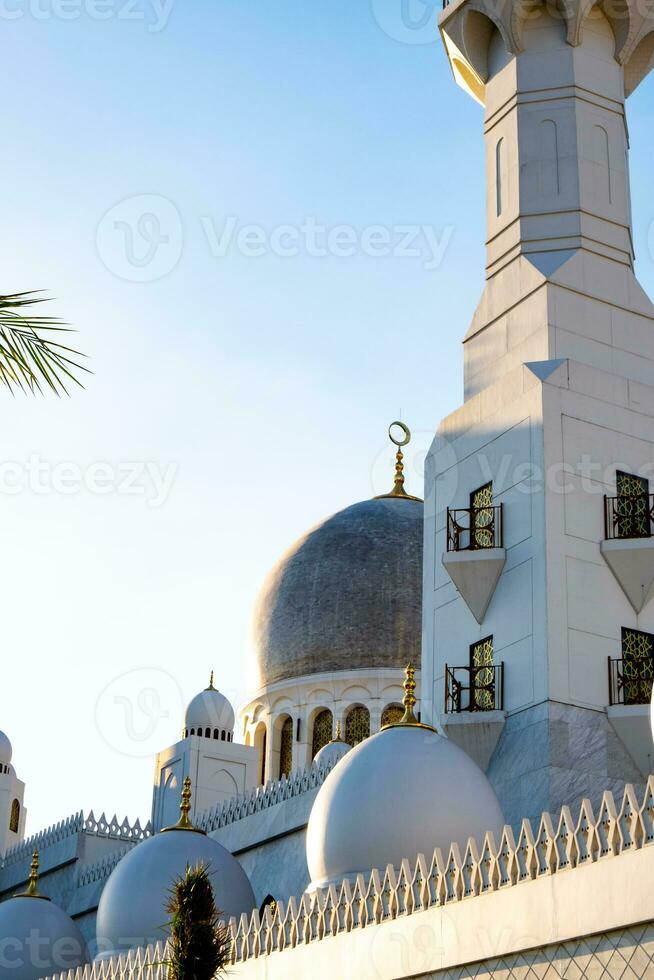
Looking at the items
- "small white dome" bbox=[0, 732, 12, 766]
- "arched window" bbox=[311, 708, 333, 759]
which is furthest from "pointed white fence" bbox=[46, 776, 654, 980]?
"small white dome" bbox=[0, 732, 12, 766]

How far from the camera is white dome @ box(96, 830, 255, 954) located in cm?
1894

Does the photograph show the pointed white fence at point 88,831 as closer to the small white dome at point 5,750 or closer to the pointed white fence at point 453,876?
the small white dome at point 5,750

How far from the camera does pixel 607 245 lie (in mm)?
20000

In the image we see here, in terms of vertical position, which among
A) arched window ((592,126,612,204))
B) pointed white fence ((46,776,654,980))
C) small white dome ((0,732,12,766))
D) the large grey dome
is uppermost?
arched window ((592,126,612,204))

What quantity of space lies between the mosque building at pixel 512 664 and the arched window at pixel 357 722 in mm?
5208

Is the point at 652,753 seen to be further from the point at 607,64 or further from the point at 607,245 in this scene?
the point at 607,64

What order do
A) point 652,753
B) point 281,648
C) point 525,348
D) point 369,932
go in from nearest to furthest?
point 369,932 < point 652,753 < point 525,348 < point 281,648

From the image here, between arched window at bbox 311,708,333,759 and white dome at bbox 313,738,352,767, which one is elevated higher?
arched window at bbox 311,708,333,759

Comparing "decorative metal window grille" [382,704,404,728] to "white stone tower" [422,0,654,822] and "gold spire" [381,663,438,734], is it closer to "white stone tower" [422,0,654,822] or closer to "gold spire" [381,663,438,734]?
"white stone tower" [422,0,654,822]

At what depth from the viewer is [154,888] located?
62.6 ft

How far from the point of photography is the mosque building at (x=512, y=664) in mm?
12914

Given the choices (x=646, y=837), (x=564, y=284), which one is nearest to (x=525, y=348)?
(x=564, y=284)

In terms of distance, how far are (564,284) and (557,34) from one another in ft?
12.7

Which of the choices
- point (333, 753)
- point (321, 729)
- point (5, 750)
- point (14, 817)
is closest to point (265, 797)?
point (333, 753)
